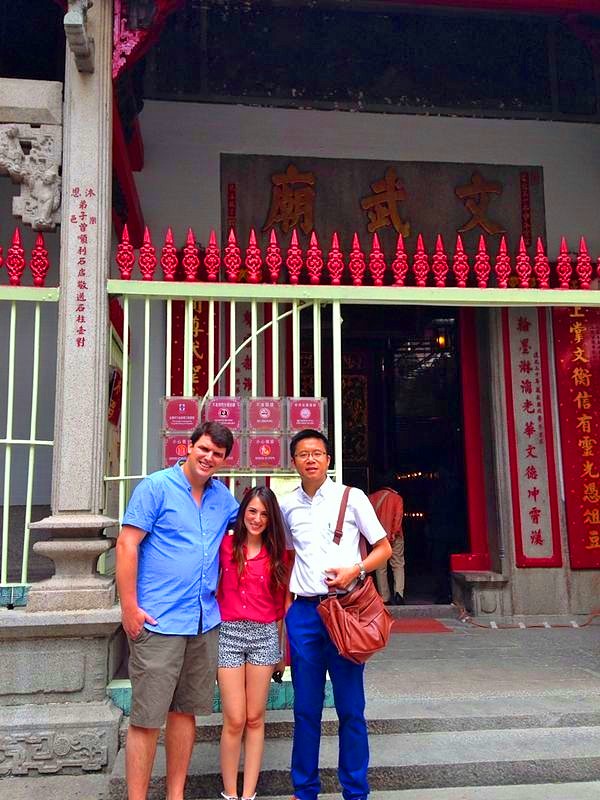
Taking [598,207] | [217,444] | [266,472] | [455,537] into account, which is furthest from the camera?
[455,537]

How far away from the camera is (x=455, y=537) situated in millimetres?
7664

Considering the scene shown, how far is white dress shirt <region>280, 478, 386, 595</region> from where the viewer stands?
2.92 m

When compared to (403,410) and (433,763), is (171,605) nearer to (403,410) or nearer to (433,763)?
(433,763)

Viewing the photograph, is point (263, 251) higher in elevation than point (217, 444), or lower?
higher

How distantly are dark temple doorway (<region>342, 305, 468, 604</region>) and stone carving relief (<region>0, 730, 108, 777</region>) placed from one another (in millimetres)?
4827

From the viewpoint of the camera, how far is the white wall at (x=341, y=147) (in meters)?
6.48

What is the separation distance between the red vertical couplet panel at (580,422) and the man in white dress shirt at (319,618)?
4246 millimetres

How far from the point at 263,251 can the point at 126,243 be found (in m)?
2.57

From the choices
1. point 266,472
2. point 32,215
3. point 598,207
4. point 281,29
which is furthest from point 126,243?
point 598,207

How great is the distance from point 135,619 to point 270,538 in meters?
0.61

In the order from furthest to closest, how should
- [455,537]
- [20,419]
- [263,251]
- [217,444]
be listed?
[455,537], [263,251], [20,419], [217,444]

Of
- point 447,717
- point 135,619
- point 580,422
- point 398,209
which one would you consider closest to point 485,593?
point 580,422

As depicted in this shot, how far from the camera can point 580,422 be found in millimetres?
6703

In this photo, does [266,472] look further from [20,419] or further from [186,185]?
[186,185]
